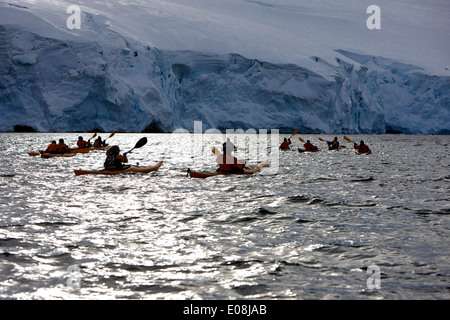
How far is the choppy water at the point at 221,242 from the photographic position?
4547mm

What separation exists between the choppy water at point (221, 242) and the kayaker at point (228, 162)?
1922mm

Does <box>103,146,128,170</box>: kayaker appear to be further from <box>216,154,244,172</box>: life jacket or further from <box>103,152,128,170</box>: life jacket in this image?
<box>216,154,244,172</box>: life jacket

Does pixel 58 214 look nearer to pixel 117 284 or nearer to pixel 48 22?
pixel 117 284

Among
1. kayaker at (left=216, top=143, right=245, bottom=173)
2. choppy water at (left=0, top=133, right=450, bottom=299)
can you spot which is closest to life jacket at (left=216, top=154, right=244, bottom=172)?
kayaker at (left=216, top=143, right=245, bottom=173)

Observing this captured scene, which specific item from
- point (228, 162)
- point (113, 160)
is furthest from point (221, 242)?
point (113, 160)

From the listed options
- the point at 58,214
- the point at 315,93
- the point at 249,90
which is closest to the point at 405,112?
the point at 315,93

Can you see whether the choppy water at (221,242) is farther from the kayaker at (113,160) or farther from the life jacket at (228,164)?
the kayaker at (113,160)

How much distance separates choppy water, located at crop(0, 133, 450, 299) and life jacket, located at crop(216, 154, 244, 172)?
2000 millimetres

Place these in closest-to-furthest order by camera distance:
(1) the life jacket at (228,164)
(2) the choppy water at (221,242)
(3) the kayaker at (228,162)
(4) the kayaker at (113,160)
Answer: (2) the choppy water at (221,242) < (3) the kayaker at (228,162) < (1) the life jacket at (228,164) < (4) the kayaker at (113,160)

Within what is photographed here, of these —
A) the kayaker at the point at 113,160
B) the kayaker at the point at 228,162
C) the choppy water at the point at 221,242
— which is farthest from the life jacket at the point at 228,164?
the kayaker at the point at 113,160

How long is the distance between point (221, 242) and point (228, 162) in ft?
25.3

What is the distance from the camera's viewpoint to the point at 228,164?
14047mm

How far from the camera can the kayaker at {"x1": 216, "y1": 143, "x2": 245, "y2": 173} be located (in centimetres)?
1364

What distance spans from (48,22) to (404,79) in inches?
2127
